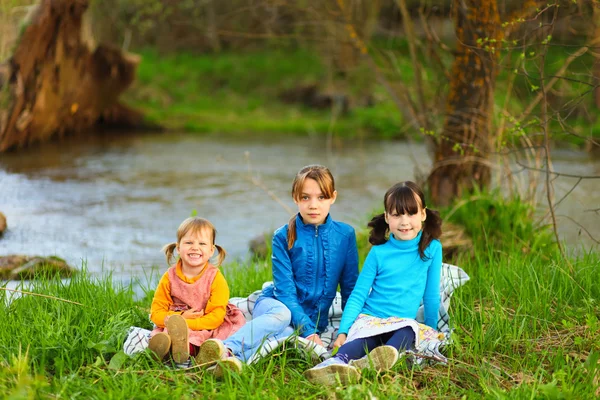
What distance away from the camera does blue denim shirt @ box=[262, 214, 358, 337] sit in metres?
4.00

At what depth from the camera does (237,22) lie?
18.6 metres

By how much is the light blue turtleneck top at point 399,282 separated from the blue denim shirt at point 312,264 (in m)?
A: 0.23

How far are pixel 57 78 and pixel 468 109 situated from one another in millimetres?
7504

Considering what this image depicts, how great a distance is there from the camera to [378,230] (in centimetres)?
394

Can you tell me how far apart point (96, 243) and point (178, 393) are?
4.23m

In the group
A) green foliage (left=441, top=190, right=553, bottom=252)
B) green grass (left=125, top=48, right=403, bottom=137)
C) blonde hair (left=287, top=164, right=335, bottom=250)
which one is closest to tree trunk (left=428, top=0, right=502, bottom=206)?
green foliage (left=441, top=190, right=553, bottom=252)

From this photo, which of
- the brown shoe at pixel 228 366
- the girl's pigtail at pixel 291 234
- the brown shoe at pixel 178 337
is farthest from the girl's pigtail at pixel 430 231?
the brown shoe at pixel 178 337

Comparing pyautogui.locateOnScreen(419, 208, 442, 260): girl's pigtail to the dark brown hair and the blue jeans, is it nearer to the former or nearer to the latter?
the dark brown hair

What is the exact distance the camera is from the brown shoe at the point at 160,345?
342 cm

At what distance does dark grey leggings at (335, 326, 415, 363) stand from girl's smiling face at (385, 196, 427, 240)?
1.61 ft

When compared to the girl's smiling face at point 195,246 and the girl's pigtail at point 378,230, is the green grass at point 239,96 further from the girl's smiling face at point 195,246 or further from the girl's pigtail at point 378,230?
the girl's smiling face at point 195,246

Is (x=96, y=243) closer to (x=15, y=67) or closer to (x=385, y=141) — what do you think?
(x=15, y=67)

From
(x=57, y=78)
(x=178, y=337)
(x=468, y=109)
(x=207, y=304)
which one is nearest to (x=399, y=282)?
(x=207, y=304)

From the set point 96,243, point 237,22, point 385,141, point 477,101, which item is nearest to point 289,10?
point 477,101
